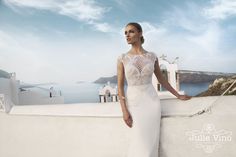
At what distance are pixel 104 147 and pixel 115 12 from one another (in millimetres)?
41146

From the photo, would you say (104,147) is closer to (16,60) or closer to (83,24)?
(16,60)

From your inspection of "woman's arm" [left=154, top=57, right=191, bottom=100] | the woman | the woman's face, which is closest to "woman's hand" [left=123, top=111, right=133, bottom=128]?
the woman

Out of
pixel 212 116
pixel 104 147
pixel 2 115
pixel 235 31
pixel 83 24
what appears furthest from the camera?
pixel 83 24

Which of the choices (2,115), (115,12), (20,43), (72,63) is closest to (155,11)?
(115,12)

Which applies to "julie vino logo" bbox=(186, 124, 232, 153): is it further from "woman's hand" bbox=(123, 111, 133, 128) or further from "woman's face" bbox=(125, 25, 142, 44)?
"woman's face" bbox=(125, 25, 142, 44)

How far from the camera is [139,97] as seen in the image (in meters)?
2.20

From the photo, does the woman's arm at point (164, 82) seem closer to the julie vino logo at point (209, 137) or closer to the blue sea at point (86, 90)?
the julie vino logo at point (209, 137)

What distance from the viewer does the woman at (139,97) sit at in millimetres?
2156

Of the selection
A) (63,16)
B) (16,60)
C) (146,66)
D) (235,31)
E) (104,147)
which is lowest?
(104,147)

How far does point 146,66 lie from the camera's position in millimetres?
2195

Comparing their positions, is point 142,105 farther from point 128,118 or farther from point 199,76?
point 199,76

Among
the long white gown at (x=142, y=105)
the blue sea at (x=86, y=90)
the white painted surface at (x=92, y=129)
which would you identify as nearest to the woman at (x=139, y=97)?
the long white gown at (x=142, y=105)

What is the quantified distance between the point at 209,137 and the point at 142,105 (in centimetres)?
50

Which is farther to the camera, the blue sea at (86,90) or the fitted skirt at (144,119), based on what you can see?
the blue sea at (86,90)
